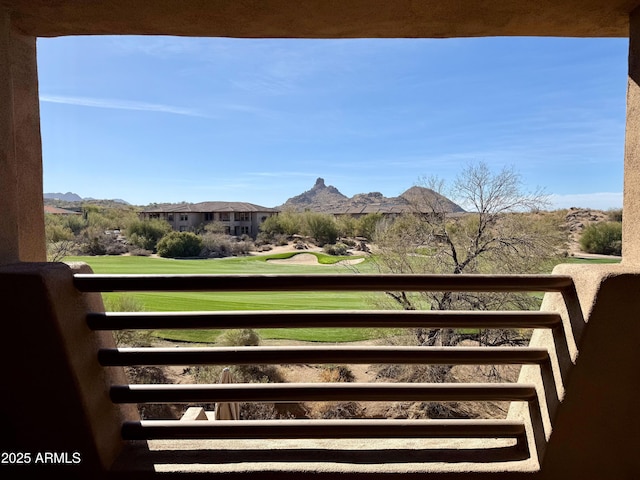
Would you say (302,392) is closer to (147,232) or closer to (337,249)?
(147,232)

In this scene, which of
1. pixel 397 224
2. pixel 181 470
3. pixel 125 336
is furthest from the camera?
pixel 397 224

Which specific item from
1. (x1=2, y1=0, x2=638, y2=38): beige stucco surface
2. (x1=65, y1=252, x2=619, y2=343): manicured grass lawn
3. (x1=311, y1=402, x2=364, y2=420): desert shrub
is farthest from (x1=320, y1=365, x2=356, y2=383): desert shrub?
(x1=2, y1=0, x2=638, y2=38): beige stucco surface

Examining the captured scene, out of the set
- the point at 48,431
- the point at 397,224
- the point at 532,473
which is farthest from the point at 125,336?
the point at 532,473

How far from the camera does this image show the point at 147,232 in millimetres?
12867

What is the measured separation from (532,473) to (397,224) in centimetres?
1096

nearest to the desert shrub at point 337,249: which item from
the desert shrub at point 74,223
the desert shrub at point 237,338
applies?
the desert shrub at point 237,338

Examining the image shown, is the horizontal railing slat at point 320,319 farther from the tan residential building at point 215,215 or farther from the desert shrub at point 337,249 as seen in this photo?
the desert shrub at point 337,249

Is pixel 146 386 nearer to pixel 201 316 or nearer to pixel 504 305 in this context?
pixel 201 316

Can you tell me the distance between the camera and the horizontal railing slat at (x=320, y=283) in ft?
5.37

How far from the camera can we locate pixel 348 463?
1.79m

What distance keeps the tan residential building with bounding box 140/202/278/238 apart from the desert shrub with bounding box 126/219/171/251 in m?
0.34

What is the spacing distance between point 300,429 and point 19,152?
76.0 inches

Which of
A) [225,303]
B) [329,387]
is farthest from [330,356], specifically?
[225,303]

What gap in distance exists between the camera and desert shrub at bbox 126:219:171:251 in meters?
12.1
